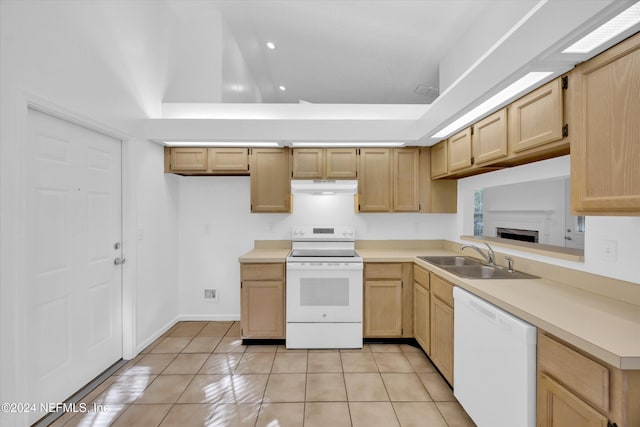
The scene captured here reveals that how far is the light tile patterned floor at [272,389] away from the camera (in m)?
1.96

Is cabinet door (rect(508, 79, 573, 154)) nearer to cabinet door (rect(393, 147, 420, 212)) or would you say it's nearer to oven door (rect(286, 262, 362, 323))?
cabinet door (rect(393, 147, 420, 212))

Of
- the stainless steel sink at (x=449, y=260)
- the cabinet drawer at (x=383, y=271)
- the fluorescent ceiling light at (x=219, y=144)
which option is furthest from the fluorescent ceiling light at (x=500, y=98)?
the fluorescent ceiling light at (x=219, y=144)

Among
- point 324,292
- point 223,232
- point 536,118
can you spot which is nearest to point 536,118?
point 536,118

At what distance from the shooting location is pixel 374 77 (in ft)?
14.5

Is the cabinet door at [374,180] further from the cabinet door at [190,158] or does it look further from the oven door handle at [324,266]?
the cabinet door at [190,158]

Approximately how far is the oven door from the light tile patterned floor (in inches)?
13.9

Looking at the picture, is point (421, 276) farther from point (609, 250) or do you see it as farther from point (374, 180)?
point (609, 250)

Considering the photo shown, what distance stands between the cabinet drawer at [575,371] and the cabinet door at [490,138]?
1226 millimetres

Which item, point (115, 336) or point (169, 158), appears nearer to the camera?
point (115, 336)

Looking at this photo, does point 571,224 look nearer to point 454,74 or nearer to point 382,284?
point 454,74

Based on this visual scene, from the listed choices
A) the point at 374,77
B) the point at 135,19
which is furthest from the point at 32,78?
the point at 374,77

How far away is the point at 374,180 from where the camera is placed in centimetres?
335

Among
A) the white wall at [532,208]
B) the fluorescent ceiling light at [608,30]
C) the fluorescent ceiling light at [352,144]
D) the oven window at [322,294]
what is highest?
the fluorescent ceiling light at [352,144]

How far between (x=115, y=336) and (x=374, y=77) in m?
4.55
